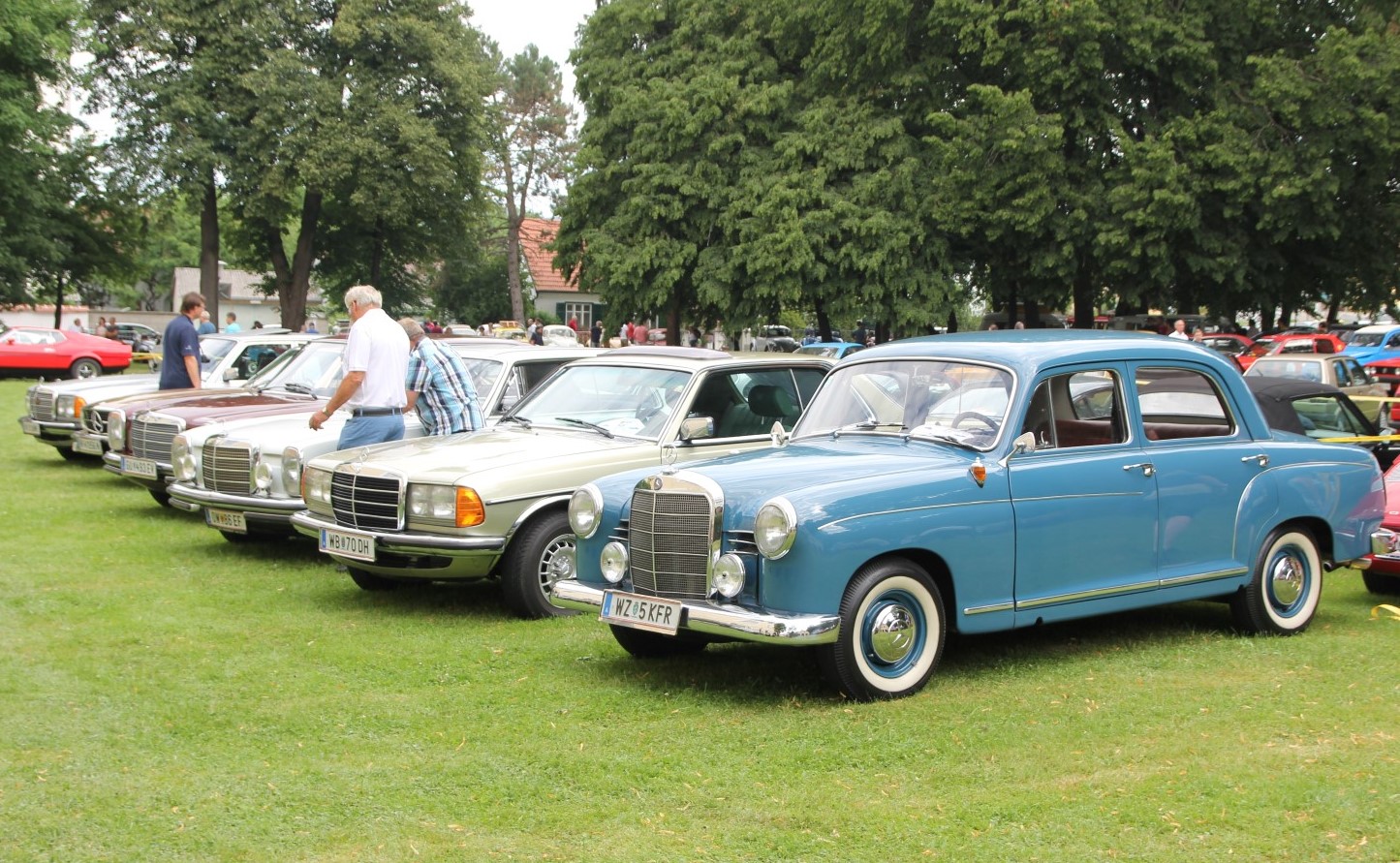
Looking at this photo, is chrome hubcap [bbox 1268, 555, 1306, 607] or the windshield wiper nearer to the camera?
chrome hubcap [bbox 1268, 555, 1306, 607]

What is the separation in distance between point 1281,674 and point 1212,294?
102ft

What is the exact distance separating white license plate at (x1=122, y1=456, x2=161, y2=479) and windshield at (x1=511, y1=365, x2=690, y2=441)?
14.1 feet

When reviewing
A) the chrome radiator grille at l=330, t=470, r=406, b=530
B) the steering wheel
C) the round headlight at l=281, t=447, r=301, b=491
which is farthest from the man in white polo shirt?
the steering wheel

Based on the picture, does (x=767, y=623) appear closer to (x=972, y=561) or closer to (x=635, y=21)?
(x=972, y=561)

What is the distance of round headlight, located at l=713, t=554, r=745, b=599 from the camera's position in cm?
657

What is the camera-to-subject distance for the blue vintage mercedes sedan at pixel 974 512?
6.56m

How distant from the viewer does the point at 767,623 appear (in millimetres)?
6297

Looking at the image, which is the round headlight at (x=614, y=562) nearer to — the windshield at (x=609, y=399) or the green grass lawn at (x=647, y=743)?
the green grass lawn at (x=647, y=743)

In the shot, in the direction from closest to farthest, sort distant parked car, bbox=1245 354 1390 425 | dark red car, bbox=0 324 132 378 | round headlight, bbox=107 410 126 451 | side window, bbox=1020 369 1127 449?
side window, bbox=1020 369 1127 449 → round headlight, bbox=107 410 126 451 → distant parked car, bbox=1245 354 1390 425 → dark red car, bbox=0 324 132 378

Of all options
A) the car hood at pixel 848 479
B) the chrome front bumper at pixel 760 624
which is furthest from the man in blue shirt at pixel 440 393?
the chrome front bumper at pixel 760 624

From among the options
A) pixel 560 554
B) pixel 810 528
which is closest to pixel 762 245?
pixel 560 554

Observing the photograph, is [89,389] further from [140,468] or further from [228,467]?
[228,467]

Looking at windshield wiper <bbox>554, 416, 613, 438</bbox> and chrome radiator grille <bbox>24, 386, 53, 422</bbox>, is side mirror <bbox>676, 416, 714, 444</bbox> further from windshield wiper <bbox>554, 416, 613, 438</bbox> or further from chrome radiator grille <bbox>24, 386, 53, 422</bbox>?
chrome radiator grille <bbox>24, 386, 53, 422</bbox>

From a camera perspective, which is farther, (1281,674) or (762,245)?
(762,245)
